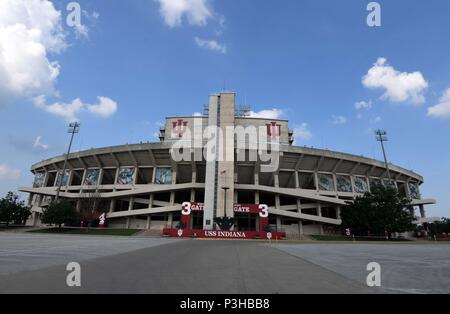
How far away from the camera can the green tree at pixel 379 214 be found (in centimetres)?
4240

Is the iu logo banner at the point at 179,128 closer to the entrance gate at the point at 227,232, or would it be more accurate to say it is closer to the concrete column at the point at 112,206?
the entrance gate at the point at 227,232

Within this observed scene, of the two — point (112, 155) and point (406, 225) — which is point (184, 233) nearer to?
point (112, 155)

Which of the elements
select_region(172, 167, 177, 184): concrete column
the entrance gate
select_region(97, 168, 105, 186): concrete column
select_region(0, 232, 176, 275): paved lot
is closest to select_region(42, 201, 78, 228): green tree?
select_region(97, 168, 105, 186): concrete column

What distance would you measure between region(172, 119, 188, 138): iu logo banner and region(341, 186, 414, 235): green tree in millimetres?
35274

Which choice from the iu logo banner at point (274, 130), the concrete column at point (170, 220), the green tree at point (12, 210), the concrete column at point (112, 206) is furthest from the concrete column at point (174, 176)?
the green tree at point (12, 210)

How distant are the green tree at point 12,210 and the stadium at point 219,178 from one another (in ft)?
14.9

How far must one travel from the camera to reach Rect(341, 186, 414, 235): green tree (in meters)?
42.4

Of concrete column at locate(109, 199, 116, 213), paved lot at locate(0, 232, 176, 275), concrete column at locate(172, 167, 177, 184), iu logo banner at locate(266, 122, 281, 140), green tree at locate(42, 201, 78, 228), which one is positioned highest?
iu logo banner at locate(266, 122, 281, 140)

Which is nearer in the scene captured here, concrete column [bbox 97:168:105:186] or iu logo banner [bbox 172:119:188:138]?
concrete column [bbox 97:168:105:186]

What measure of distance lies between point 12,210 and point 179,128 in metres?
35.5

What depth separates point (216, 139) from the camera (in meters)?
52.8

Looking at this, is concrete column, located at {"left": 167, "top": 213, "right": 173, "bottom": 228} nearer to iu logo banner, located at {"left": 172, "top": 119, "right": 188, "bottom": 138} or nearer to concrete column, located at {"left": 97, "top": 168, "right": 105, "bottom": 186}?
iu logo banner, located at {"left": 172, "top": 119, "right": 188, "bottom": 138}
